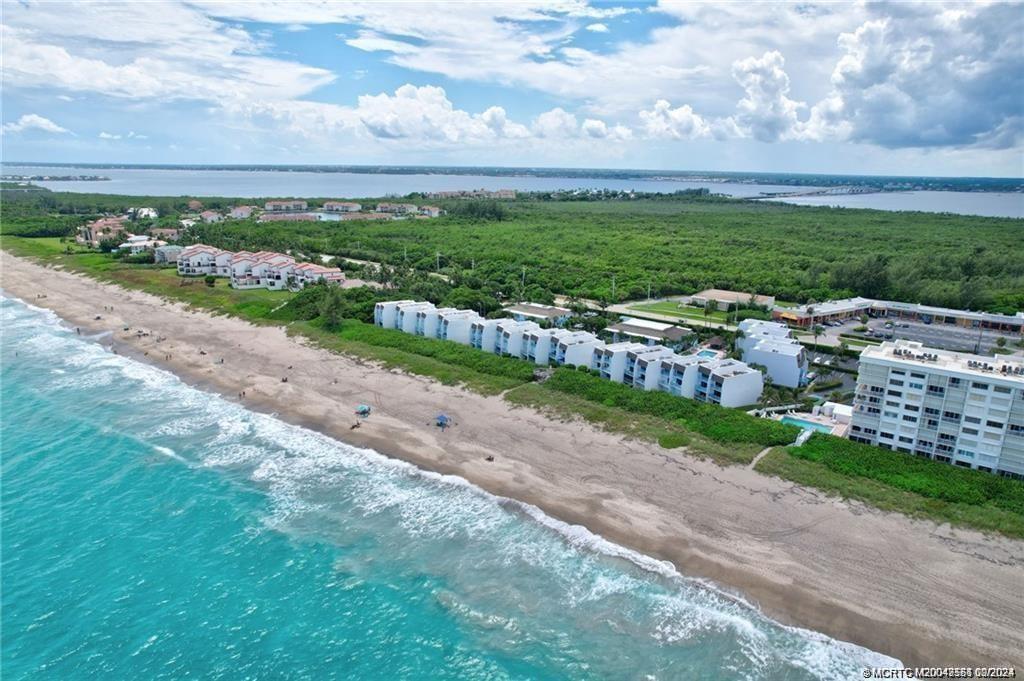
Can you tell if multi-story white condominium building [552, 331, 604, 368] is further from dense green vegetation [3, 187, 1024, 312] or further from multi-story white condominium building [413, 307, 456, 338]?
dense green vegetation [3, 187, 1024, 312]

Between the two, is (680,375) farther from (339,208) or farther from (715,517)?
(339,208)

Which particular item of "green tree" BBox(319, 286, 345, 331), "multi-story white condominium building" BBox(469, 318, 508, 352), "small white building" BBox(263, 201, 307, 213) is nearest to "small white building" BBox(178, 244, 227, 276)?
"green tree" BBox(319, 286, 345, 331)

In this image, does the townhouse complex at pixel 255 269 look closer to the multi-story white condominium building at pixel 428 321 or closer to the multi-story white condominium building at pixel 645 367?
the multi-story white condominium building at pixel 428 321

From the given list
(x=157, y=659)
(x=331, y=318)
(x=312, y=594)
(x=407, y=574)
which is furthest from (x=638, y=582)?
(x=331, y=318)

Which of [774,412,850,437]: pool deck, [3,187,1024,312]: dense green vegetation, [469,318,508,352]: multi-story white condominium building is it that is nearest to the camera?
[774,412,850,437]: pool deck

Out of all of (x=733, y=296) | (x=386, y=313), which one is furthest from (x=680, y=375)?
(x=733, y=296)

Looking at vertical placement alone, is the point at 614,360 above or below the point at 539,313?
below

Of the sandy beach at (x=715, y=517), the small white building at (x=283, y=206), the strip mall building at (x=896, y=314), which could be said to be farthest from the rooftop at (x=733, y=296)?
the small white building at (x=283, y=206)
